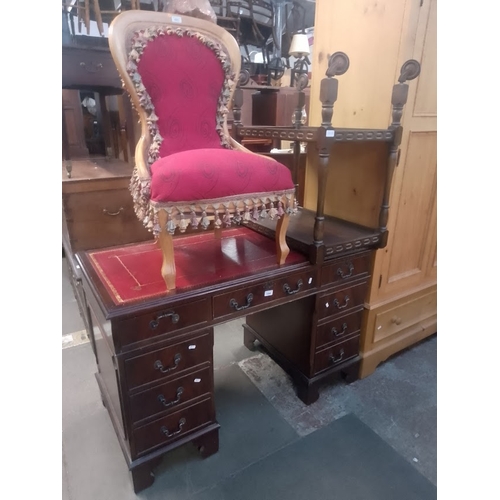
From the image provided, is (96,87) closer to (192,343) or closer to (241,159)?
(241,159)

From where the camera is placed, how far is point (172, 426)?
4.26ft

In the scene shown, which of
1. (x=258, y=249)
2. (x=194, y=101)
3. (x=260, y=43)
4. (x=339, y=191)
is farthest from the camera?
(x=260, y=43)

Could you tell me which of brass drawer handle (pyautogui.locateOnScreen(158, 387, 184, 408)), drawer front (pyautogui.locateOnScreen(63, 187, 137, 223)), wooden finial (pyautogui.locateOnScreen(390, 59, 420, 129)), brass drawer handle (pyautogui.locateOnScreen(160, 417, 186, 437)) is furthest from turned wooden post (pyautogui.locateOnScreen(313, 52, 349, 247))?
drawer front (pyautogui.locateOnScreen(63, 187, 137, 223))

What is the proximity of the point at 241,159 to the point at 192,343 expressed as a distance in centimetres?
65

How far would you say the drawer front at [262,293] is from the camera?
4.17ft

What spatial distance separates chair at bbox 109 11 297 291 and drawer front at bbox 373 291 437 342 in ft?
2.58

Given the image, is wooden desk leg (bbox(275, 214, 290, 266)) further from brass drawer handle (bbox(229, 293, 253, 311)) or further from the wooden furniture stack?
the wooden furniture stack

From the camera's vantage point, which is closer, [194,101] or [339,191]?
[194,101]

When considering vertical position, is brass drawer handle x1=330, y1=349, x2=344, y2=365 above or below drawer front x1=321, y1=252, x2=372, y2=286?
below

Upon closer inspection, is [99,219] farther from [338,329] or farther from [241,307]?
[338,329]

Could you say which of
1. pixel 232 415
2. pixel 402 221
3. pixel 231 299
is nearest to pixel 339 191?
pixel 402 221

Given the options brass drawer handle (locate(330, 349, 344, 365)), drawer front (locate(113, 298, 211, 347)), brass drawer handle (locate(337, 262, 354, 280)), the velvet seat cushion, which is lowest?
brass drawer handle (locate(330, 349, 344, 365))

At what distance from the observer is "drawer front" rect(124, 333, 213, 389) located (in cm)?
116

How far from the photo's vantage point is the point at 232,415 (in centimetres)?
166
